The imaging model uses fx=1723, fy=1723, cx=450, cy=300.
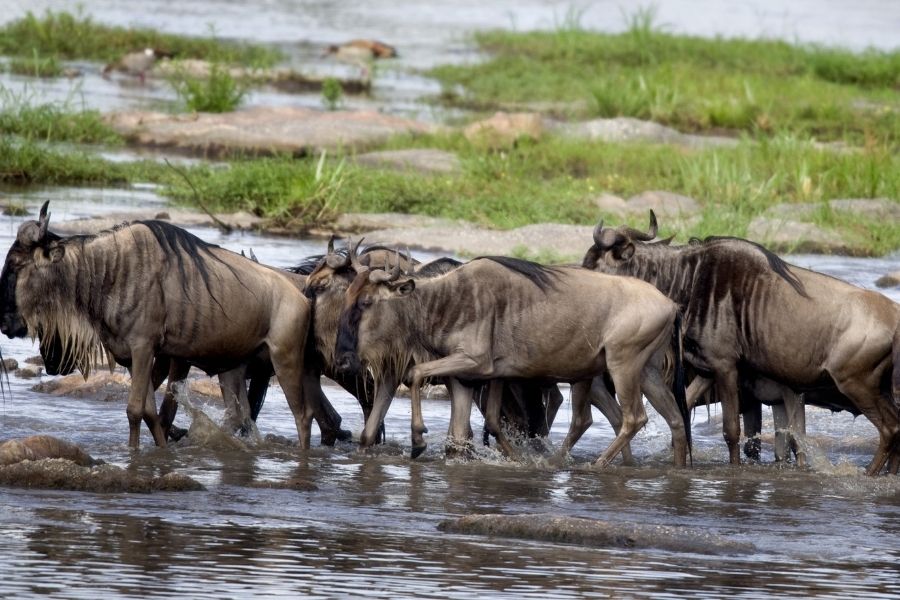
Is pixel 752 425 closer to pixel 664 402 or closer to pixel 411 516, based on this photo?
pixel 664 402

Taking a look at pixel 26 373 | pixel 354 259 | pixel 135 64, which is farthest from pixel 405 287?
pixel 135 64

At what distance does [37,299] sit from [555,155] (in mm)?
11905

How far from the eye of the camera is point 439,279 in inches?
382

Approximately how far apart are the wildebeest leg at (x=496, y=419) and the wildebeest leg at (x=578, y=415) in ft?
1.21

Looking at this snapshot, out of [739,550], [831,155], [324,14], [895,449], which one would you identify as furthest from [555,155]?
[324,14]

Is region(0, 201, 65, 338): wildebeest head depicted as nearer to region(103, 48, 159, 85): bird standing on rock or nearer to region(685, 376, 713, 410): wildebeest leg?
region(685, 376, 713, 410): wildebeest leg

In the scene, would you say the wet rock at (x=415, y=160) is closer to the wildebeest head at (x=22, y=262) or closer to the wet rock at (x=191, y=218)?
the wet rock at (x=191, y=218)

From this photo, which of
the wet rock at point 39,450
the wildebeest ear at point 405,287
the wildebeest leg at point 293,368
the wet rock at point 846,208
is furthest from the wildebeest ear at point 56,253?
the wet rock at point 846,208

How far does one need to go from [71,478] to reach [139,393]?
1.49 meters

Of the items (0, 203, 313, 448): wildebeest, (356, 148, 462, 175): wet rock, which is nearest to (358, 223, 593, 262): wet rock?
(356, 148, 462, 175): wet rock

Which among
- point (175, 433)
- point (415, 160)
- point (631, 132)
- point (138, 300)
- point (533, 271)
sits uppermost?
point (533, 271)

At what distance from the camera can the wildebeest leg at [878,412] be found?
9867mm

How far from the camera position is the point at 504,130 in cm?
2173

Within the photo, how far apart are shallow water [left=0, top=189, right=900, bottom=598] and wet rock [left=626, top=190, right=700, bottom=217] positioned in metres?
6.17
